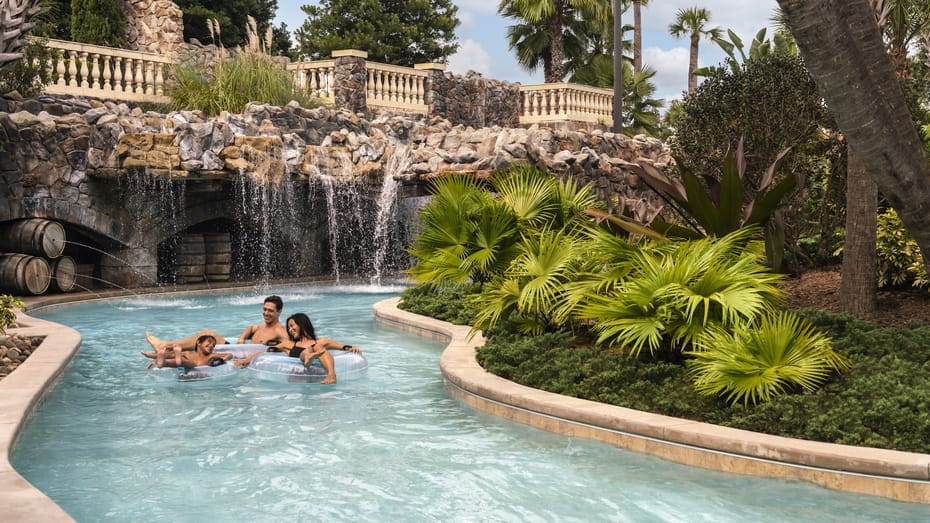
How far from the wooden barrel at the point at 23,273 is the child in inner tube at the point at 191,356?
24.6 feet

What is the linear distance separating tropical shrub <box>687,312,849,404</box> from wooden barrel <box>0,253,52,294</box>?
12.6 metres

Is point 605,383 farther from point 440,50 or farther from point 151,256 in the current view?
point 440,50

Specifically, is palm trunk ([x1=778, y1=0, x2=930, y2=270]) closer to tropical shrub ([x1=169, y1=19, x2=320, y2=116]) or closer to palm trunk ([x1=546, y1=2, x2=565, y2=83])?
tropical shrub ([x1=169, y1=19, x2=320, y2=116])

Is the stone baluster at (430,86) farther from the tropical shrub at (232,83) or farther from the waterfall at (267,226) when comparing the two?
the waterfall at (267,226)

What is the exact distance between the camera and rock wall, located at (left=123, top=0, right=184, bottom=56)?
32031 mm

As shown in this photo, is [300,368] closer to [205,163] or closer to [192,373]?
[192,373]

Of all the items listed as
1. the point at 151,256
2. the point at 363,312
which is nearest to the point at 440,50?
the point at 151,256

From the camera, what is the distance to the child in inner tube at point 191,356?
9.51 m

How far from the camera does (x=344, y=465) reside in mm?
6680

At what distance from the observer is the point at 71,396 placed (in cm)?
878

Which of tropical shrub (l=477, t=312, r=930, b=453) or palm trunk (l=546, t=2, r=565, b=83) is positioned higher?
palm trunk (l=546, t=2, r=565, b=83)

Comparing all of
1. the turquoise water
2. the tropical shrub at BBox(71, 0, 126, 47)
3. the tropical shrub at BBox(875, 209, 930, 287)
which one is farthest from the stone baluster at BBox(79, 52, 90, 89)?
the tropical shrub at BBox(875, 209, 930, 287)

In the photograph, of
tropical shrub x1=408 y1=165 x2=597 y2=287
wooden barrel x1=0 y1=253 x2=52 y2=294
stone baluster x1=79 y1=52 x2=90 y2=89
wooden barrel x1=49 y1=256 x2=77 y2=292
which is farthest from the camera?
stone baluster x1=79 y1=52 x2=90 y2=89

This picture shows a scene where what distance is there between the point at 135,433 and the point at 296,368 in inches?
81.0
